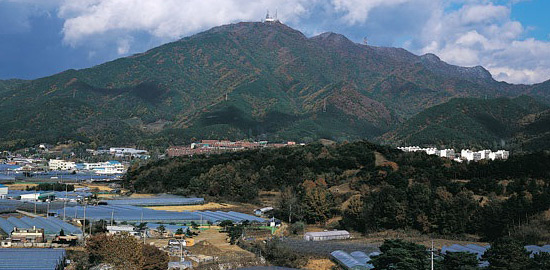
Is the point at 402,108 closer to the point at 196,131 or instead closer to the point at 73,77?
the point at 196,131

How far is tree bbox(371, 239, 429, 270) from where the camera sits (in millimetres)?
16078

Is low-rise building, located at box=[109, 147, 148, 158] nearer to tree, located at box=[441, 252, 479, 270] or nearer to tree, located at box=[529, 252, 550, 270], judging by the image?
tree, located at box=[441, 252, 479, 270]

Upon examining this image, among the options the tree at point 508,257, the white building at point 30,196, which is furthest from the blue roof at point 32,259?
the white building at point 30,196

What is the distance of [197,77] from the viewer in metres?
152

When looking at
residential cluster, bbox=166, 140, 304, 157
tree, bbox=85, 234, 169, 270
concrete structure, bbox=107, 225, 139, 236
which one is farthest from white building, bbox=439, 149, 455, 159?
tree, bbox=85, 234, 169, 270

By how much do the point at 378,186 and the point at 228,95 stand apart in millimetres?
89634

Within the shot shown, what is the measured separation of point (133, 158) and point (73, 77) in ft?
215

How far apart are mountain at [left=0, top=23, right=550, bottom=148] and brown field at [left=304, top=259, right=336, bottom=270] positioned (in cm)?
7115

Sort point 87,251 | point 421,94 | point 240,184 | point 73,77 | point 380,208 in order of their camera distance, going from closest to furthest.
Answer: point 87,251 < point 380,208 < point 240,184 < point 73,77 < point 421,94

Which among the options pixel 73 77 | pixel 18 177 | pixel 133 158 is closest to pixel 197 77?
pixel 73 77

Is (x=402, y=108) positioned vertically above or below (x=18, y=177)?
above

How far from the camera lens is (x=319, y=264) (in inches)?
857

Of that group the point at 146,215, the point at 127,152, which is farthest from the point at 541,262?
the point at 127,152

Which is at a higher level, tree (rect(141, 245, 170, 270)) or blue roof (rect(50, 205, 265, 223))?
blue roof (rect(50, 205, 265, 223))
